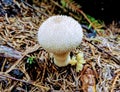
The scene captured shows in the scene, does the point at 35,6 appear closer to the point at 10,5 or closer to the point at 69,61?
the point at 10,5

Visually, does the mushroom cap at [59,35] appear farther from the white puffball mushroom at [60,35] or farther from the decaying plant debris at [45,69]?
the decaying plant debris at [45,69]

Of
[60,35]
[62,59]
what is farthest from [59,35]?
[62,59]

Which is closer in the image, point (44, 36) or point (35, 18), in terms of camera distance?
point (44, 36)

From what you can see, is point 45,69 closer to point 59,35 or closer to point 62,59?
point 62,59

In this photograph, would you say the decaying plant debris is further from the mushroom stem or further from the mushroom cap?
the mushroom cap

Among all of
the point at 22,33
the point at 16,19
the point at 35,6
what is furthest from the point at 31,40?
the point at 35,6

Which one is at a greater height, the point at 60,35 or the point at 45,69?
the point at 60,35

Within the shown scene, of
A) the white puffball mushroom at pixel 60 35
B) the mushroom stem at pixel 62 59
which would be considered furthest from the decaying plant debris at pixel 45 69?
the white puffball mushroom at pixel 60 35
